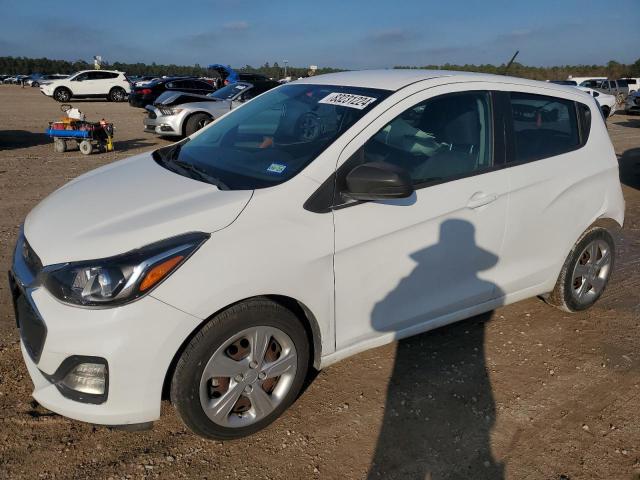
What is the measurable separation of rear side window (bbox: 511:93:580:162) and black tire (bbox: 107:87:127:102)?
28880 millimetres

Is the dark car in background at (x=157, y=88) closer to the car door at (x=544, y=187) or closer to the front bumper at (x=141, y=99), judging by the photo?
the front bumper at (x=141, y=99)

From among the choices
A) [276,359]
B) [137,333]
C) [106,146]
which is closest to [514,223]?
[276,359]

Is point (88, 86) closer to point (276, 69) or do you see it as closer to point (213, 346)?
point (213, 346)

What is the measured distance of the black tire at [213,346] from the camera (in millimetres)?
2283

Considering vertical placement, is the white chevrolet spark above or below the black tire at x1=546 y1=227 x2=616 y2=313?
above

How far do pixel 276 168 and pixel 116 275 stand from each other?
999mm

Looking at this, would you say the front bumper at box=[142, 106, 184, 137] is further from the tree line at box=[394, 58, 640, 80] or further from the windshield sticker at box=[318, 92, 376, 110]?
the tree line at box=[394, 58, 640, 80]

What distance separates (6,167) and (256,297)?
876cm

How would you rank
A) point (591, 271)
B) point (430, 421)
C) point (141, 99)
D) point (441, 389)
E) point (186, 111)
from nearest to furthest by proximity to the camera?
point (430, 421) < point (441, 389) < point (591, 271) < point (186, 111) < point (141, 99)

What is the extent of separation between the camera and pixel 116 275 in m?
2.15

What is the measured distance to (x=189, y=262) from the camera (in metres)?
2.21

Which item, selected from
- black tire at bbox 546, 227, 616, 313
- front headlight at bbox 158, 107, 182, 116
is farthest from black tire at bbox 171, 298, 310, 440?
front headlight at bbox 158, 107, 182, 116

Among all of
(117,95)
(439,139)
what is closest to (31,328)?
(439,139)

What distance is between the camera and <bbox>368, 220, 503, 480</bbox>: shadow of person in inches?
100
